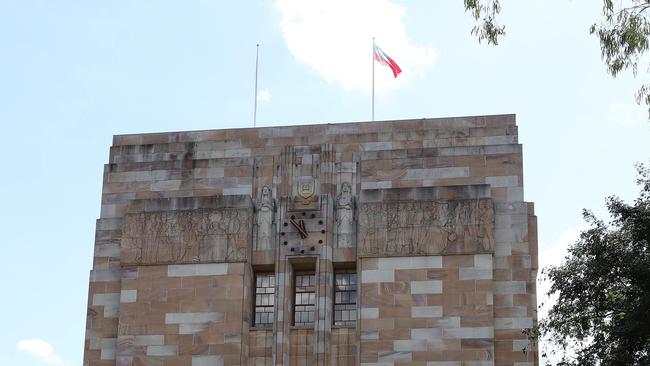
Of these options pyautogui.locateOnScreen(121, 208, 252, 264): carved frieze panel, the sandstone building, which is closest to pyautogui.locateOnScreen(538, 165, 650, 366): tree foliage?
the sandstone building

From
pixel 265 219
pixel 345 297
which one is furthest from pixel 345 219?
pixel 265 219

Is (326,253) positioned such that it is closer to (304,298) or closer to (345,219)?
(345,219)

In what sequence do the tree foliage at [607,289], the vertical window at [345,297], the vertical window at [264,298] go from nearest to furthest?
the tree foliage at [607,289] → the vertical window at [345,297] → the vertical window at [264,298]

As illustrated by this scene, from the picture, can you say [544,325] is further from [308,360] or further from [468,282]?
[308,360]

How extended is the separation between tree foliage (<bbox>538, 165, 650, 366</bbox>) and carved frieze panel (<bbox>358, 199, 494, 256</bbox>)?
4400 mm

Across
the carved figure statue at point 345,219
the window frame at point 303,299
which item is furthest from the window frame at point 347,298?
the carved figure statue at point 345,219

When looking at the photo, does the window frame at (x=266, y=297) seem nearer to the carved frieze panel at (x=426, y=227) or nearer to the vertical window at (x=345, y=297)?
→ the vertical window at (x=345, y=297)

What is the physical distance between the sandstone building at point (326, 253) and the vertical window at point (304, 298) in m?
0.05

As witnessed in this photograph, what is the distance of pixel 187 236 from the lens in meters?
39.2

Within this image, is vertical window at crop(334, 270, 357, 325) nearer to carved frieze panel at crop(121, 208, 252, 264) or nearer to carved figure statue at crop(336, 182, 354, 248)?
carved figure statue at crop(336, 182, 354, 248)

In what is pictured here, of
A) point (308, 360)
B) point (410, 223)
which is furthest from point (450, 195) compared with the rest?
point (308, 360)

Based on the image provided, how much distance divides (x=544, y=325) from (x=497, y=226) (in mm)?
5476

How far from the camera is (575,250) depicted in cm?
3353

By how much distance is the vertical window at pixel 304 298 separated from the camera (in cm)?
3838
